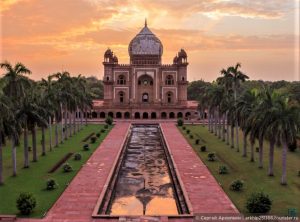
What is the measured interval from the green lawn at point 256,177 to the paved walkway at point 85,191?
8.13m

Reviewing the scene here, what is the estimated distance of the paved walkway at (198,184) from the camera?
22.3m

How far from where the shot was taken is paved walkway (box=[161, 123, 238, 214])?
2228cm

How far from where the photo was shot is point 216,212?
843 inches

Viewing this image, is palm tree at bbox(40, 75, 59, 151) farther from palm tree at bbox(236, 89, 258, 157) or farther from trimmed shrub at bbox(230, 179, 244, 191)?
trimmed shrub at bbox(230, 179, 244, 191)

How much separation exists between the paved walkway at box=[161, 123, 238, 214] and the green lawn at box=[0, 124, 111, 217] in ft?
26.5

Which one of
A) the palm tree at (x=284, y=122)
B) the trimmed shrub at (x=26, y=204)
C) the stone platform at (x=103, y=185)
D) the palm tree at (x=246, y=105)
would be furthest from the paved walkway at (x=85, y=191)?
the palm tree at (x=284, y=122)

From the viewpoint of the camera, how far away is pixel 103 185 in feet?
88.7

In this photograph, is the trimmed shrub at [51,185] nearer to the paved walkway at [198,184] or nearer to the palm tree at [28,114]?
the palm tree at [28,114]

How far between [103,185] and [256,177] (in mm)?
11131

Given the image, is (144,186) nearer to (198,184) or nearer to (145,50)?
(198,184)

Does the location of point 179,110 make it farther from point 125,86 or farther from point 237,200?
point 237,200

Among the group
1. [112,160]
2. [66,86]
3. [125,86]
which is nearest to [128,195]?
[112,160]

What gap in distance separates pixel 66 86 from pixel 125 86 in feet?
122

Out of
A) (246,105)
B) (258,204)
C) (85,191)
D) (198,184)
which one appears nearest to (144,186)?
(198,184)
